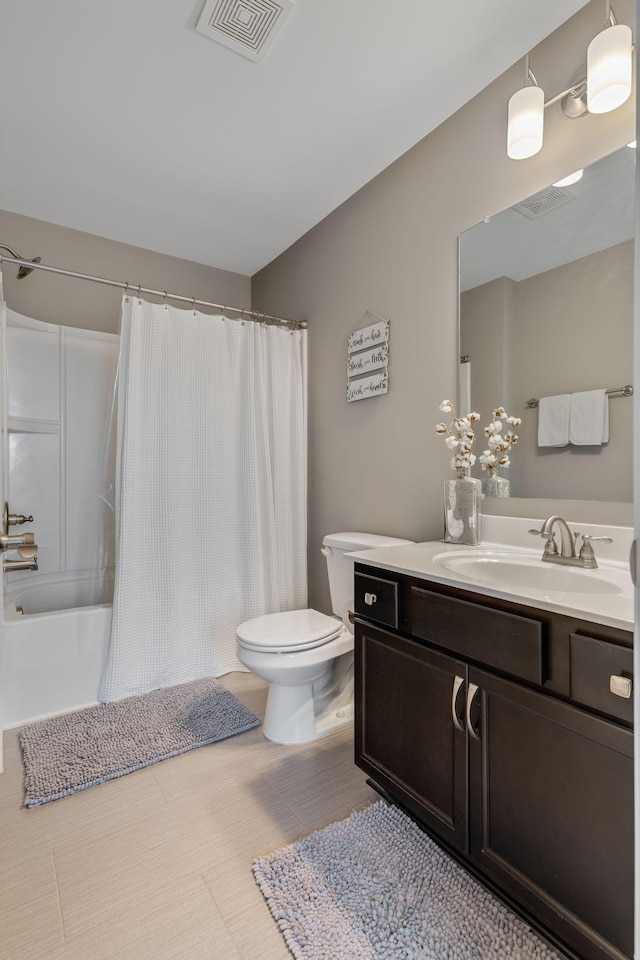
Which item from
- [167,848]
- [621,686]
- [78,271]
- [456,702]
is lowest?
[167,848]

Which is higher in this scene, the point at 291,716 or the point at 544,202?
the point at 544,202

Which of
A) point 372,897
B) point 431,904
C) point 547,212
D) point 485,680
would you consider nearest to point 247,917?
point 372,897

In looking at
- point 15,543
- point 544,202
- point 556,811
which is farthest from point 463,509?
point 15,543

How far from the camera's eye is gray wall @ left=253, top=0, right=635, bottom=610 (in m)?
1.53

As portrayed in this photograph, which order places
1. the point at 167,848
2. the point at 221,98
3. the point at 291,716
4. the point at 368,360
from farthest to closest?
the point at 368,360, the point at 291,716, the point at 221,98, the point at 167,848

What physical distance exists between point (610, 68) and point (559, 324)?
0.65 metres

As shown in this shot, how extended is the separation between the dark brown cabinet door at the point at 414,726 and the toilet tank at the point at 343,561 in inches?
20.8

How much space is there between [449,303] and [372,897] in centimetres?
193

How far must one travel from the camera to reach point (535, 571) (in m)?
1.36

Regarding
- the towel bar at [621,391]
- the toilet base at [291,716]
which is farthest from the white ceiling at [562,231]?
the toilet base at [291,716]

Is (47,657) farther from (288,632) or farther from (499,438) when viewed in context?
(499,438)

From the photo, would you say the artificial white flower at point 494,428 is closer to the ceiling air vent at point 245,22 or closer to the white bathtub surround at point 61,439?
the ceiling air vent at point 245,22

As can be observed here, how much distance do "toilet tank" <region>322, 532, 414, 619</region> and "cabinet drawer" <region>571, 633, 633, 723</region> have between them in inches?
42.3

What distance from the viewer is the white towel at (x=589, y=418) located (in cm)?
140
